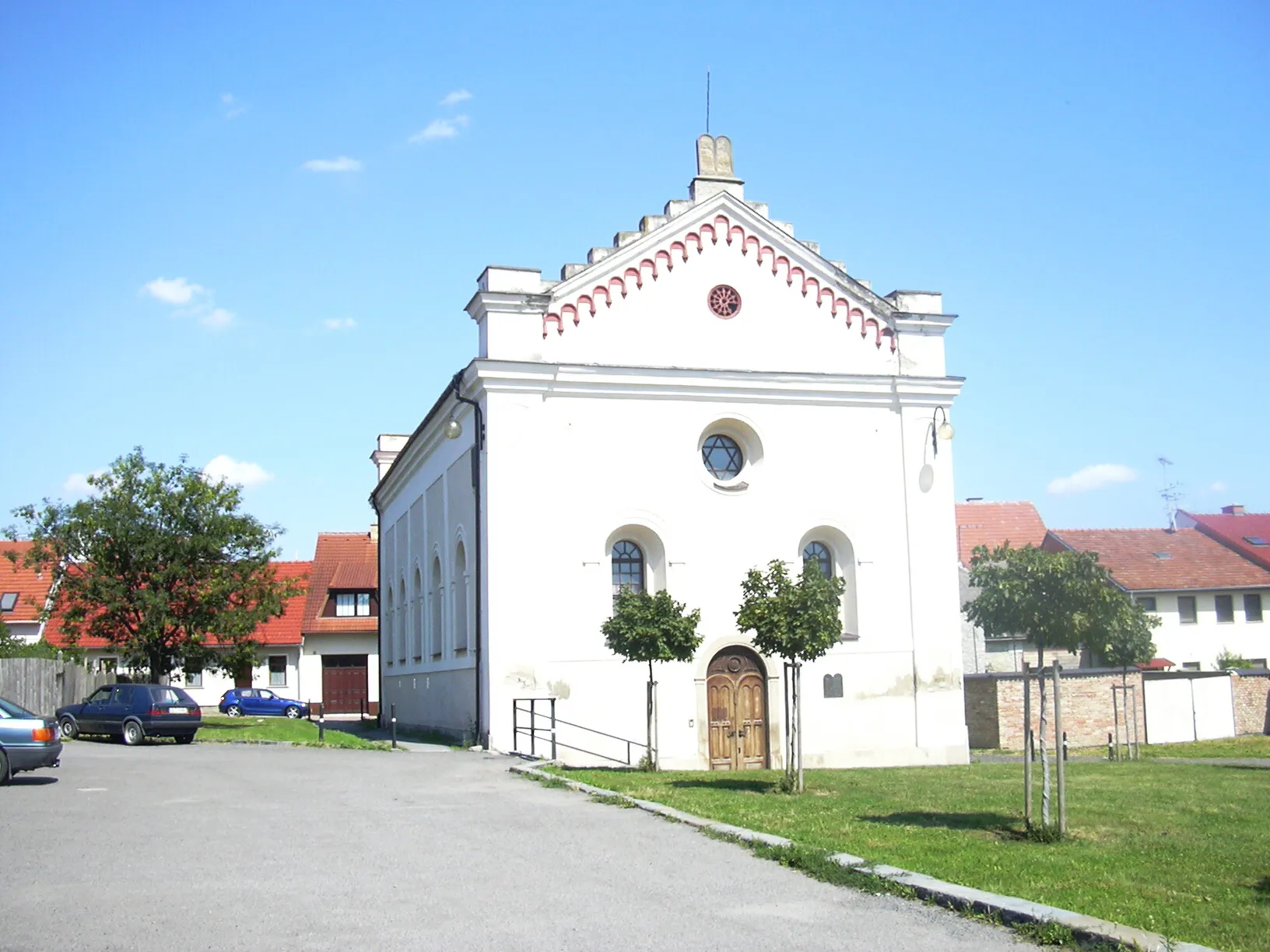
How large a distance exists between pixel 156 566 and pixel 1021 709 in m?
24.0

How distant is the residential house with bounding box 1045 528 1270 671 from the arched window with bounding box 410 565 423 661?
3003 cm

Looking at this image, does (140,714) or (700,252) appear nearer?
(700,252)

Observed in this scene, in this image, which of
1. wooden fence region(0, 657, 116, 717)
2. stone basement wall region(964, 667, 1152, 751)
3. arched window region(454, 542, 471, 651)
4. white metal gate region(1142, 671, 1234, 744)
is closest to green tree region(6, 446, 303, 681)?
wooden fence region(0, 657, 116, 717)

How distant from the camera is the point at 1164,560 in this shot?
54688 millimetres

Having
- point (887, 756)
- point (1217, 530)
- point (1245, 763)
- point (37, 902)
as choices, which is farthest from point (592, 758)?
point (1217, 530)

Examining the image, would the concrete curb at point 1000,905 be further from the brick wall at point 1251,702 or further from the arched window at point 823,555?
the brick wall at point 1251,702

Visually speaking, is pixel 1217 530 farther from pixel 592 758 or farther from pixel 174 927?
pixel 174 927

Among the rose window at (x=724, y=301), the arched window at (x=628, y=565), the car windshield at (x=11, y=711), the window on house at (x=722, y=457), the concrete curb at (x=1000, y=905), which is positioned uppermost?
the rose window at (x=724, y=301)

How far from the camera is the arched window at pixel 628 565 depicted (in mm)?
25750

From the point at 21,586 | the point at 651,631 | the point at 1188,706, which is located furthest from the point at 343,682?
the point at 651,631

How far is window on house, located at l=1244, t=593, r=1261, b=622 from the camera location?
53.9 m

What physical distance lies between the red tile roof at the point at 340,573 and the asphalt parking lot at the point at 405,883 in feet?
133

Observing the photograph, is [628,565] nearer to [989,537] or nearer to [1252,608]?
[1252,608]

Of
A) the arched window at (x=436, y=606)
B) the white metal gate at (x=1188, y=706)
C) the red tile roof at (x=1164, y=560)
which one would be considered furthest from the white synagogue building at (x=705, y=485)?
the red tile roof at (x=1164, y=560)
